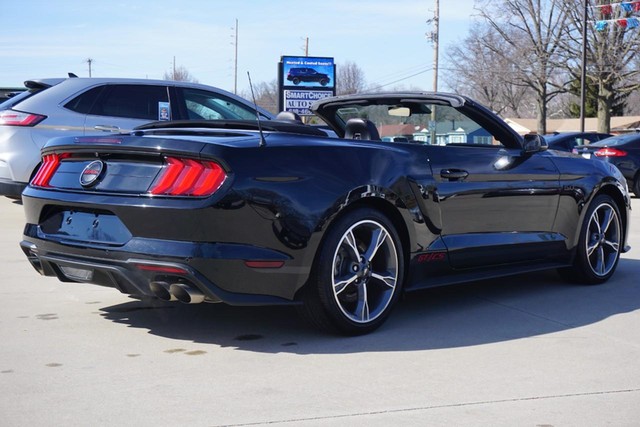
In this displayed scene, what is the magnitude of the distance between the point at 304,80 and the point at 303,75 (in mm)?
219

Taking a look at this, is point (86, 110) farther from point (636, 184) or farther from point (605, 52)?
point (605, 52)

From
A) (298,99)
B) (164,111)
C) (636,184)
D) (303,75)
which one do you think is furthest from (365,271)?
(303,75)

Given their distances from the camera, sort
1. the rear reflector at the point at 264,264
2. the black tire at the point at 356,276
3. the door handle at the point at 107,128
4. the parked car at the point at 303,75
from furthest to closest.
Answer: the parked car at the point at 303,75
the door handle at the point at 107,128
the black tire at the point at 356,276
the rear reflector at the point at 264,264

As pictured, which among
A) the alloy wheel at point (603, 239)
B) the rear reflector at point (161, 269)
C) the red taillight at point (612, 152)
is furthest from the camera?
the red taillight at point (612, 152)

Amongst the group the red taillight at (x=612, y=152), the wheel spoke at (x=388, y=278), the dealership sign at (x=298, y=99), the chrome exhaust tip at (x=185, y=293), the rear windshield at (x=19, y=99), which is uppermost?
the dealership sign at (x=298, y=99)

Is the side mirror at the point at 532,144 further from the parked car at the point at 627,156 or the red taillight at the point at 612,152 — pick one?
the red taillight at the point at 612,152

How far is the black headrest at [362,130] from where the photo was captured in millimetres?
5965

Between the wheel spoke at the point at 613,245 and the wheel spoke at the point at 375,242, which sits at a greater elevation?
the wheel spoke at the point at 375,242

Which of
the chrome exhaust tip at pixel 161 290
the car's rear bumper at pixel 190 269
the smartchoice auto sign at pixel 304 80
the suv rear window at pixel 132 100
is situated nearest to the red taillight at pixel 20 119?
the suv rear window at pixel 132 100

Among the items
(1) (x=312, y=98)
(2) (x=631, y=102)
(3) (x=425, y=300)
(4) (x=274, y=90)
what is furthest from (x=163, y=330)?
(2) (x=631, y=102)

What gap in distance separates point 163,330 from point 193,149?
1246 mm

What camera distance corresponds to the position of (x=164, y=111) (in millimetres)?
10227

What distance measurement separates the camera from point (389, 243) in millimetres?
5270

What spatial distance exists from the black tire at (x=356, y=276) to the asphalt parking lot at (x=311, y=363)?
14 centimetres
